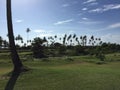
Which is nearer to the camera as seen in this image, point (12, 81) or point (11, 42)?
point (12, 81)

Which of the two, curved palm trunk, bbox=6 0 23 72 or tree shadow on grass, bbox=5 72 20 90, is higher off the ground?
curved palm trunk, bbox=6 0 23 72

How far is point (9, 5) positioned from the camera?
20562 mm

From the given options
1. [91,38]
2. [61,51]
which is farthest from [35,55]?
[91,38]

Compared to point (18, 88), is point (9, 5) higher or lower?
higher

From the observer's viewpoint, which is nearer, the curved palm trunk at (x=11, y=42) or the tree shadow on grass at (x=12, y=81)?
the tree shadow on grass at (x=12, y=81)

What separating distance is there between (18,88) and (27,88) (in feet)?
1.79

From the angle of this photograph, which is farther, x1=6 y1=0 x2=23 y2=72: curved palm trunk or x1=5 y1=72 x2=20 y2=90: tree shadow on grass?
x1=6 y1=0 x2=23 y2=72: curved palm trunk

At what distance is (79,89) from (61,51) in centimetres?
6247

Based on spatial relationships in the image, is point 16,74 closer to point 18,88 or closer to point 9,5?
point 18,88

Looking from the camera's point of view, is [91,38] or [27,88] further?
[91,38]

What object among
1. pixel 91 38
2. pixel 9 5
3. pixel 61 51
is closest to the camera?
pixel 9 5

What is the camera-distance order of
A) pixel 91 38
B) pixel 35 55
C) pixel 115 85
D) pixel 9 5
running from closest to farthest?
pixel 115 85, pixel 9 5, pixel 35 55, pixel 91 38

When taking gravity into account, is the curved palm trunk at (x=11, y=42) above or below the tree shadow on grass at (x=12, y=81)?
above

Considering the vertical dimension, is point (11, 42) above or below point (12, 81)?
above
